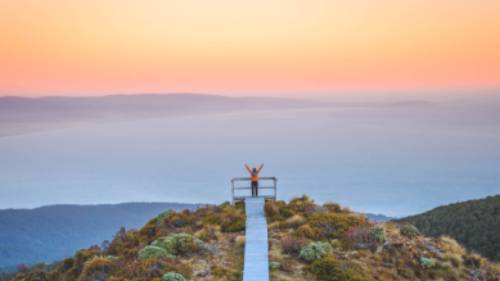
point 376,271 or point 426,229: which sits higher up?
point 426,229

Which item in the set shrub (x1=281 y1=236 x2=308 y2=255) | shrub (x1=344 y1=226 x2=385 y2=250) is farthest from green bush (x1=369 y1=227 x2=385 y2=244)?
shrub (x1=281 y1=236 x2=308 y2=255)

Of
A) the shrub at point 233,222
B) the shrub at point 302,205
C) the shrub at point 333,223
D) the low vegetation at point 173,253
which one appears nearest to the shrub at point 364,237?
the shrub at point 333,223

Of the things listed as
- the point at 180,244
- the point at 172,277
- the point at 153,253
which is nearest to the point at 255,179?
the point at 180,244

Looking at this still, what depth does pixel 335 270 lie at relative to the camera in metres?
20.1

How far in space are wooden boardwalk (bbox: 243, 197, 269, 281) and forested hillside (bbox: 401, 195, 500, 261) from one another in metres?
22.6

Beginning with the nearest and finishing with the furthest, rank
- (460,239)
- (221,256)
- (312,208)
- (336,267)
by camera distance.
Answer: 1. (336,267)
2. (221,256)
3. (312,208)
4. (460,239)

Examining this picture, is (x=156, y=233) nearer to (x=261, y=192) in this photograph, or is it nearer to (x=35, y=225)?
(x=261, y=192)

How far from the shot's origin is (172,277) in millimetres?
18859

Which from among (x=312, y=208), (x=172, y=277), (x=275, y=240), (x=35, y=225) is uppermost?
(x=35, y=225)

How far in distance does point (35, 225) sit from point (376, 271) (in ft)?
587

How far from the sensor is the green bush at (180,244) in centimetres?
2241

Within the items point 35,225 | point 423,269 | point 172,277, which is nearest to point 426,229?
point 423,269

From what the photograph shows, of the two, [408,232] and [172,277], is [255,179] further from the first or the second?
[172,277]

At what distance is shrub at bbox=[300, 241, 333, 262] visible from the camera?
21.3 meters
